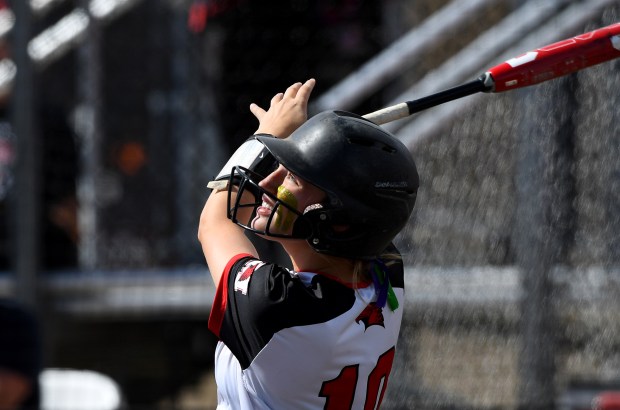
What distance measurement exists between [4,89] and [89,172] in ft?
1.83

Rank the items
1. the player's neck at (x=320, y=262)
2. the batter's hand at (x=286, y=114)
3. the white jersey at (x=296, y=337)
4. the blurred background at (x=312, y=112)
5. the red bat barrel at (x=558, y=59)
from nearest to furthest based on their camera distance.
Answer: the white jersey at (x=296, y=337) → the player's neck at (x=320, y=262) → the batter's hand at (x=286, y=114) → the red bat barrel at (x=558, y=59) → the blurred background at (x=312, y=112)

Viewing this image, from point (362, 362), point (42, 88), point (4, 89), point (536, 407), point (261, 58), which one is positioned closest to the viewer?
point (362, 362)

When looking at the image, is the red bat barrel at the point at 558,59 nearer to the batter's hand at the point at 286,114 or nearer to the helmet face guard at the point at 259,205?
the batter's hand at the point at 286,114

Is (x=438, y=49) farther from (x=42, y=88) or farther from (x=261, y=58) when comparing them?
(x=42, y=88)

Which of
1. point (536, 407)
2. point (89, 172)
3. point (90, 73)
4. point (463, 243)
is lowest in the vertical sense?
point (536, 407)

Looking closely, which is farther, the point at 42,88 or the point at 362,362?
the point at 42,88

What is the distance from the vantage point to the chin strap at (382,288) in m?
2.24

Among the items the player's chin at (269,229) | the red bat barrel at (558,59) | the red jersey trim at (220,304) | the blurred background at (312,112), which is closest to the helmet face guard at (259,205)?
the player's chin at (269,229)

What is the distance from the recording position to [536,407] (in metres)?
3.99

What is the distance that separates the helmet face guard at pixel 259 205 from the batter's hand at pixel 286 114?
140mm

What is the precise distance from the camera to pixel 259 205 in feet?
7.51

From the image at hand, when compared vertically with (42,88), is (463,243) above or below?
below

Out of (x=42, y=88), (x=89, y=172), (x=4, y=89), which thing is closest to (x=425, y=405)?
(x=89, y=172)

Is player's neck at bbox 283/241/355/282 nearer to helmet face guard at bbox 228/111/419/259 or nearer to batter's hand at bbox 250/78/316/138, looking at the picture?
helmet face guard at bbox 228/111/419/259
